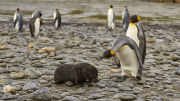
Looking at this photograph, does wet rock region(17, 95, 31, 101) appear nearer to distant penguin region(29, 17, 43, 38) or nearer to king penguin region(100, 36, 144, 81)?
king penguin region(100, 36, 144, 81)

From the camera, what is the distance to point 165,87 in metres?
4.26

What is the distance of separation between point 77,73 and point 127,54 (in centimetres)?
99

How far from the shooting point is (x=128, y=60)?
15.0ft

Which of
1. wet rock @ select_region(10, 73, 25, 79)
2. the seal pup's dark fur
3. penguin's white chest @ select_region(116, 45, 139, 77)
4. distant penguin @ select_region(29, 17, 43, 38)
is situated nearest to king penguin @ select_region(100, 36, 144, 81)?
penguin's white chest @ select_region(116, 45, 139, 77)

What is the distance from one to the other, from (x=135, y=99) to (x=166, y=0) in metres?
41.6

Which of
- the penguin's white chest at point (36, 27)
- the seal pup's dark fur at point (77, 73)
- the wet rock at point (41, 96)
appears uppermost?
the penguin's white chest at point (36, 27)

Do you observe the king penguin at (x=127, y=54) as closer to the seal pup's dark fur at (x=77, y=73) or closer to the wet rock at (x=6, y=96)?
the seal pup's dark fur at (x=77, y=73)

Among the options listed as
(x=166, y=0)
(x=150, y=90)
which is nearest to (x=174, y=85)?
(x=150, y=90)

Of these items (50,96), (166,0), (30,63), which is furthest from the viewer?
(166,0)

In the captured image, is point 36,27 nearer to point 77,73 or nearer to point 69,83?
point 69,83

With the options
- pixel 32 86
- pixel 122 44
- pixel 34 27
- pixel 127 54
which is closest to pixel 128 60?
pixel 127 54

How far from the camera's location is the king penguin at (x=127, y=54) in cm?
435

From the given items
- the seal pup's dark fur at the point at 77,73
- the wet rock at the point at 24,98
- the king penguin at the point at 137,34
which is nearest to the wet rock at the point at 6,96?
the wet rock at the point at 24,98

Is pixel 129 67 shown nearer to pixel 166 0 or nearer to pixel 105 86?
pixel 105 86
